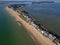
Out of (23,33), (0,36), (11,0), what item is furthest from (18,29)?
(11,0)

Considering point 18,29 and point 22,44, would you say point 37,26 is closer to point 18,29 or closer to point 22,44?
point 18,29

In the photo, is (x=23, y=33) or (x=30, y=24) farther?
(x=30, y=24)

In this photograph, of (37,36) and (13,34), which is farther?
(13,34)

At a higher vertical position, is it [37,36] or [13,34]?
[37,36]

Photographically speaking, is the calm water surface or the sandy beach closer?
the sandy beach

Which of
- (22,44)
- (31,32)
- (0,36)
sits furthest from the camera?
(31,32)

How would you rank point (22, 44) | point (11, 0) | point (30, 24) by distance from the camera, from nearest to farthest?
point (22, 44)
point (30, 24)
point (11, 0)

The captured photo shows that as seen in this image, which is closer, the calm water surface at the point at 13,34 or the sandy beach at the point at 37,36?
the sandy beach at the point at 37,36

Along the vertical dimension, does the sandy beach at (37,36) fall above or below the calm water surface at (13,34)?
above

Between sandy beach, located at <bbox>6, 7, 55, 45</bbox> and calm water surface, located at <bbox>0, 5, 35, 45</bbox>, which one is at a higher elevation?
sandy beach, located at <bbox>6, 7, 55, 45</bbox>

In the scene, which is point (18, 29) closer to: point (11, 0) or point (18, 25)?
point (18, 25)
